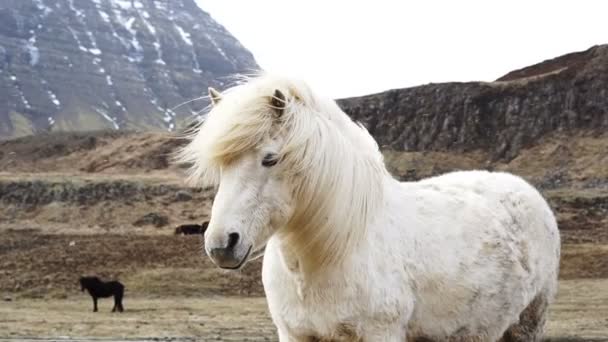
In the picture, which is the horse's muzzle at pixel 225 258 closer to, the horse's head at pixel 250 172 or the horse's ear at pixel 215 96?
the horse's head at pixel 250 172

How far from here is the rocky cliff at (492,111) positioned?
177 feet

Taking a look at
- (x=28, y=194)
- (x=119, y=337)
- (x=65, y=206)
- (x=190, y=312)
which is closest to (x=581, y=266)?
(x=190, y=312)

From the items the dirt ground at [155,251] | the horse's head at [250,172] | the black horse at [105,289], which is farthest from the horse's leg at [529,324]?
the black horse at [105,289]

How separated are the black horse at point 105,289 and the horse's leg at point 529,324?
18.1 metres

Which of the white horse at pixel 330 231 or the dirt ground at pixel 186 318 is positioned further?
the dirt ground at pixel 186 318

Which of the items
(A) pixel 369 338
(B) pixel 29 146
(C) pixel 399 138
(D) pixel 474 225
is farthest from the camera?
(B) pixel 29 146

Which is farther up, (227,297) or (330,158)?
(330,158)

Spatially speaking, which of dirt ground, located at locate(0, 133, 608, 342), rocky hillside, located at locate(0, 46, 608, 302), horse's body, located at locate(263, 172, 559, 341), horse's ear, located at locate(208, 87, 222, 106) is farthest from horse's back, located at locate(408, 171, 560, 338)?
rocky hillside, located at locate(0, 46, 608, 302)

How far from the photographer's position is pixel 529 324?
17.9 ft

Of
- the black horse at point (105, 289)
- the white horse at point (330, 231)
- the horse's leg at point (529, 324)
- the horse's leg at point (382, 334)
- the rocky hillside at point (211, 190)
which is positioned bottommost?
the rocky hillside at point (211, 190)

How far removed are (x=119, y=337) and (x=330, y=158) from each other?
1127 centimetres

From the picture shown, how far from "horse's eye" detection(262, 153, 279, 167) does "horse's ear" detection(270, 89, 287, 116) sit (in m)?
0.22

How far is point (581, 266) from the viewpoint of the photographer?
27.3 meters

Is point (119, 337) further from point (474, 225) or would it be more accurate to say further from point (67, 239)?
point (67, 239)
